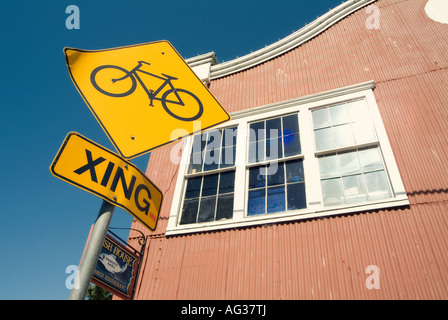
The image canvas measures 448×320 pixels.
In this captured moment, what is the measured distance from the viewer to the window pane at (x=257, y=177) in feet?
19.1

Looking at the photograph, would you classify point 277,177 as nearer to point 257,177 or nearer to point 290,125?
point 257,177

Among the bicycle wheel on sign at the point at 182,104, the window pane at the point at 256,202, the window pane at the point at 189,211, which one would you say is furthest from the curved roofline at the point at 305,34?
Result: the bicycle wheel on sign at the point at 182,104

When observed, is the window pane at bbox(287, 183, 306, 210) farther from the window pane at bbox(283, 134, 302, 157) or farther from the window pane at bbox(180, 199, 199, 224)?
the window pane at bbox(180, 199, 199, 224)

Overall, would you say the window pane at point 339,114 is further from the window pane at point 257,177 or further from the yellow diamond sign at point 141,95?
the yellow diamond sign at point 141,95

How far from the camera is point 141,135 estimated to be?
2080mm

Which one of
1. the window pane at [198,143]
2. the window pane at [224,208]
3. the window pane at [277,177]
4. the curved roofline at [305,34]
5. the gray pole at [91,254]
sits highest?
the curved roofline at [305,34]

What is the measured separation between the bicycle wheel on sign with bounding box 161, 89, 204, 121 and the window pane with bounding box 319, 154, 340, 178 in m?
3.63

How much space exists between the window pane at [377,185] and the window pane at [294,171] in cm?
111

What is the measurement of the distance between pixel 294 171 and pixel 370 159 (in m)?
1.34

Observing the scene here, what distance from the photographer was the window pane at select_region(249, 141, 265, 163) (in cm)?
618

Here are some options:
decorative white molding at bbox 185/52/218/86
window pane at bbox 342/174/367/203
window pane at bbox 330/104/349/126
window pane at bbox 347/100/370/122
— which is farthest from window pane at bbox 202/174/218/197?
decorative white molding at bbox 185/52/218/86

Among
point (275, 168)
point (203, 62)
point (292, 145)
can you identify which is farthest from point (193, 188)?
point (203, 62)

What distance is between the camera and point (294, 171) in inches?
223

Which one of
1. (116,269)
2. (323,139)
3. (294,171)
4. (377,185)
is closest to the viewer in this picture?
(116,269)
